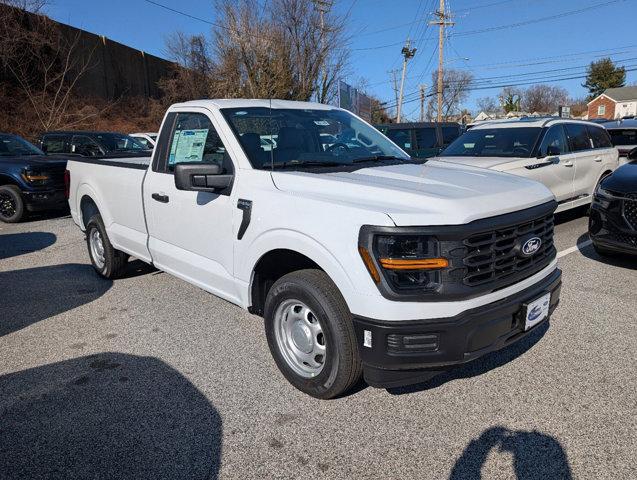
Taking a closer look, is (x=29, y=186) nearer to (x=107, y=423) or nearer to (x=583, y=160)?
(x=107, y=423)

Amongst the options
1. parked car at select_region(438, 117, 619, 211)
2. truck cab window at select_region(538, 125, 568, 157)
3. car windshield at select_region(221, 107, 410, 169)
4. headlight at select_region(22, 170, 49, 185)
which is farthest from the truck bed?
truck cab window at select_region(538, 125, 568, 157)

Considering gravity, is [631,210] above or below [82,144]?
below

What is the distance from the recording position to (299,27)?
2533 cm

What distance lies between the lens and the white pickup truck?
8.15ft

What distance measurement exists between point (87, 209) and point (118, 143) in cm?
749

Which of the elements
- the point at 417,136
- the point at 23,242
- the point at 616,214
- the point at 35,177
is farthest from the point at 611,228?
the point at 35,177

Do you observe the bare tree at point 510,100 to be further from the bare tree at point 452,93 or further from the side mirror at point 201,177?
the side mirror at point 201,177

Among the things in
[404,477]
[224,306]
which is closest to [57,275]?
[224,306]

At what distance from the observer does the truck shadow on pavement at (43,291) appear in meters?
4.65

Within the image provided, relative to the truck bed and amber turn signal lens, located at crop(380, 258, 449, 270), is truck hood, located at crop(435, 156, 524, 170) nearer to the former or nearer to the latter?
the truck bed

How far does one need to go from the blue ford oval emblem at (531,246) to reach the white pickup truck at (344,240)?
0.02 m

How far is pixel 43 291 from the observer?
17.6 feet

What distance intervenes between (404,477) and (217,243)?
81.7 inches

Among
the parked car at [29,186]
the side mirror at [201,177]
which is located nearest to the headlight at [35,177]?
the parked car at [29,186]
